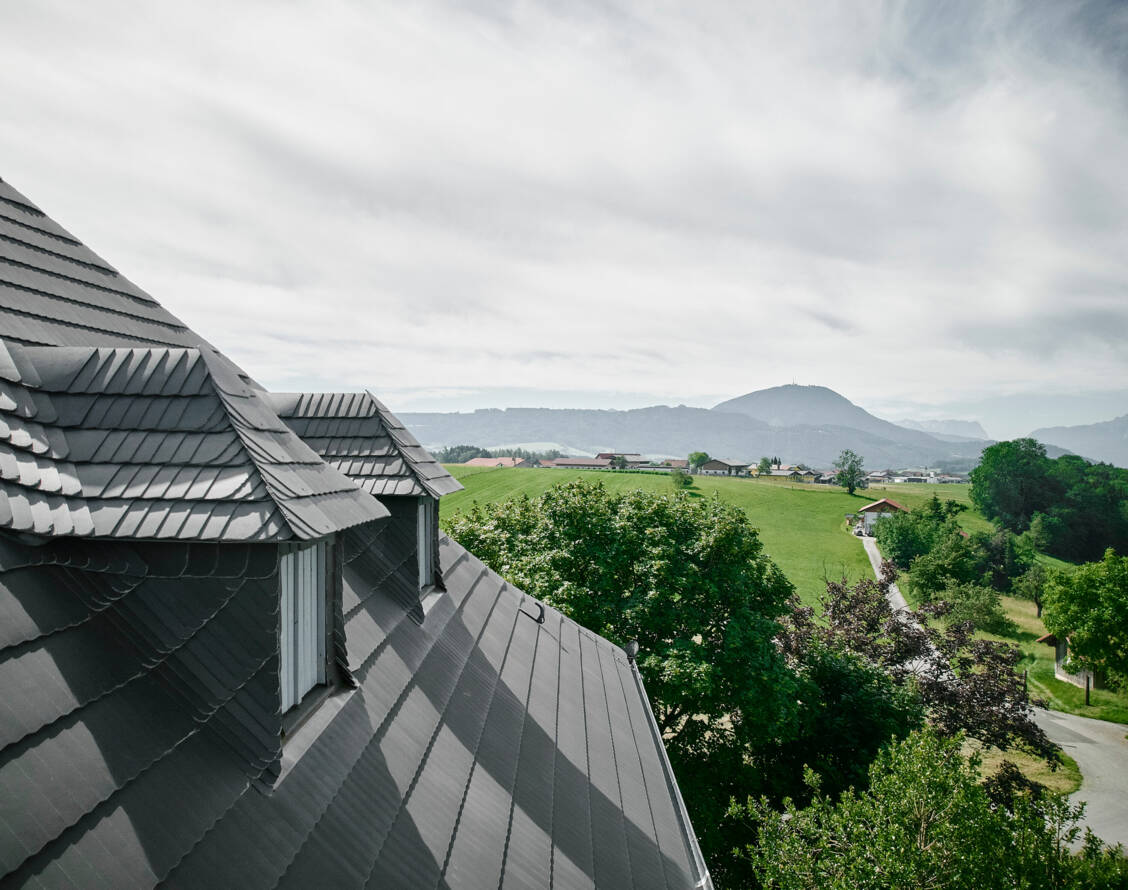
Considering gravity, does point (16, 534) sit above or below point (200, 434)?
below

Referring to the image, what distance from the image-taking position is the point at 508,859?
15.4ft

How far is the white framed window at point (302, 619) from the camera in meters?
3.80

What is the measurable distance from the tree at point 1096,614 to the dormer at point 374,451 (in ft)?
125

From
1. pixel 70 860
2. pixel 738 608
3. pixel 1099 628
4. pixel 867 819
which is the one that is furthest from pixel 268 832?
pixel 1099 628

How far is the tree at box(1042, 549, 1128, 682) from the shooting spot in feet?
96.8

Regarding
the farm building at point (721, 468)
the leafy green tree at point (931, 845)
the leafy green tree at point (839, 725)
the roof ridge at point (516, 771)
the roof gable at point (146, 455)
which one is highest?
the roof gable at point (146, 455)

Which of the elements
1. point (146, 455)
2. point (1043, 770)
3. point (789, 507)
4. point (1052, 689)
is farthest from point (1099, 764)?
point (789, 507)

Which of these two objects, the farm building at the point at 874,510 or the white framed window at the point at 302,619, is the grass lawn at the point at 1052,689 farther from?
the white framed window at the point at 302,619

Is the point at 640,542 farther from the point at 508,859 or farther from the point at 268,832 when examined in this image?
the point at 268,832

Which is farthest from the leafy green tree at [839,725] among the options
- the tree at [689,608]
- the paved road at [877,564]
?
the paved road at [877,564]

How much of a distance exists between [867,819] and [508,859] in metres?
7.82

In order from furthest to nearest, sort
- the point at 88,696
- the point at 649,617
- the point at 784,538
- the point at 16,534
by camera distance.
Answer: the point at 784,538
the point at 649,617
the point at 16,534
the point at 88,696

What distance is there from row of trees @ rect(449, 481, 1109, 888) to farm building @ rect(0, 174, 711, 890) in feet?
37.0

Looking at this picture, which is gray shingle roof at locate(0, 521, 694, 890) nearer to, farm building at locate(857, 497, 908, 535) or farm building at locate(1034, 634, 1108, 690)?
farm building at locate(1034, 634, 1108, 690)
